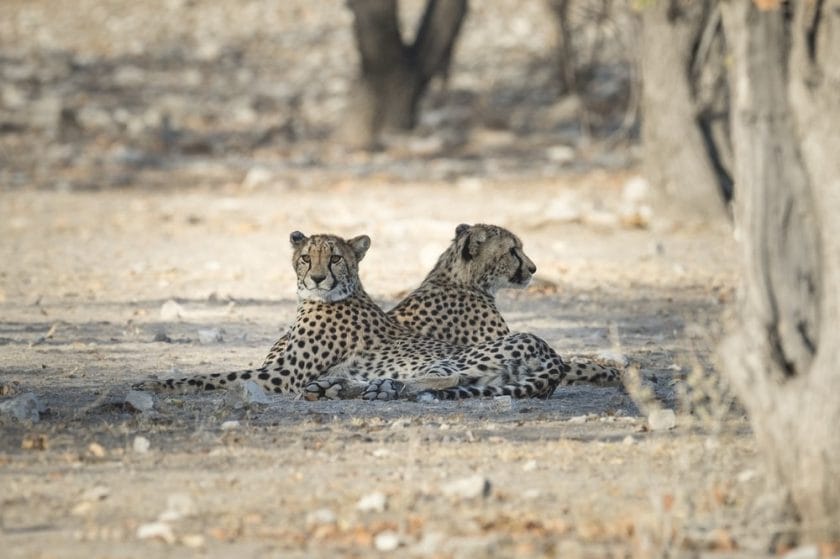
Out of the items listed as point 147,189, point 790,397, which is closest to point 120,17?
point 147,189

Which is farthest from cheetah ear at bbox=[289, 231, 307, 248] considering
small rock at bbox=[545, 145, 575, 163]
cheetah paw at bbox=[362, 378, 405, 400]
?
small rock at bbox=[545, 145, 575, 163]

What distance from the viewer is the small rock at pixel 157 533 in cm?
468

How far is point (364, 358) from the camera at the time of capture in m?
7.49

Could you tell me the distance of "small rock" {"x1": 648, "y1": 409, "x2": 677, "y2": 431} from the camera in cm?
618

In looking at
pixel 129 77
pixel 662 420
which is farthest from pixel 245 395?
pixel 129 77

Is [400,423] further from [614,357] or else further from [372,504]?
[614,357]

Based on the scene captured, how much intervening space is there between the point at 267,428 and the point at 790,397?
7.64 feet

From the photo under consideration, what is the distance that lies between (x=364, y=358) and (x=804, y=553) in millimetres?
3383

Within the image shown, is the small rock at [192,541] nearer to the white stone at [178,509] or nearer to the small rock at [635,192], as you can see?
the white stone at [178,509]

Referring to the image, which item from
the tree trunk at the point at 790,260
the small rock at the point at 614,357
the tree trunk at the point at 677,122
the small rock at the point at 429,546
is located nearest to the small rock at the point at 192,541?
the small rock at the point at 429,546

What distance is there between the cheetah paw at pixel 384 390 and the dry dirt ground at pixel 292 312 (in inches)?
7.6

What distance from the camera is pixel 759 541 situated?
4633 millimetres

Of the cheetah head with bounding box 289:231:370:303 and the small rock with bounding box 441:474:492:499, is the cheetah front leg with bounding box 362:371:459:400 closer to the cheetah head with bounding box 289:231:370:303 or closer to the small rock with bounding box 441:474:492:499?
the cheetah head with bounding box 289:231:370:303

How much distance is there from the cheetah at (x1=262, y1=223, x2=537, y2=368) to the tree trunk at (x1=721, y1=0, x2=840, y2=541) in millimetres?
3254
